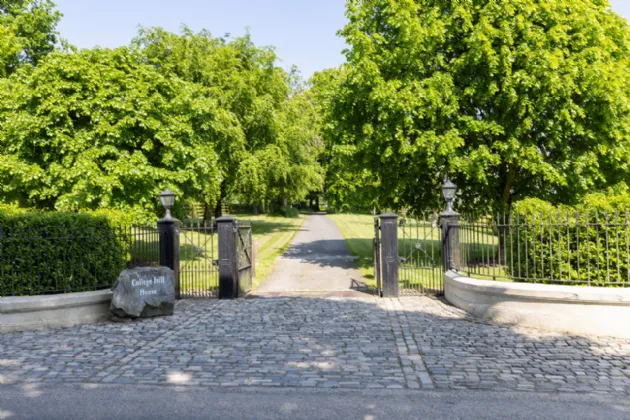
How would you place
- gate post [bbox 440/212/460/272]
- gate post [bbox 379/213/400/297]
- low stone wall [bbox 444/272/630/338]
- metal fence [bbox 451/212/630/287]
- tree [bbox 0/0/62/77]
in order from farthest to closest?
1. tree [bbox 0/0/62/77]
2. gate post [bbox 379/213/400/297]
3. gate post [bbox 440/212/460/272]
4. metal fence [bbox 451/212/630/287]
5. low stone wall [bbox 444/272/630/338]

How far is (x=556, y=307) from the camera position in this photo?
7.60 metres

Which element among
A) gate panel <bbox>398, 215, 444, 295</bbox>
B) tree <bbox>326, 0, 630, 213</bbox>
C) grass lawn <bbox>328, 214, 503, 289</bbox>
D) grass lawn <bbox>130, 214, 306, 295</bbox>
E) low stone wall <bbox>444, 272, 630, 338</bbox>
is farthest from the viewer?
tree <bbox>326, 0, 630, 213</bbox>

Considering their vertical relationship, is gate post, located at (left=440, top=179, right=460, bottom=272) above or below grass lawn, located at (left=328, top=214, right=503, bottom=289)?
above

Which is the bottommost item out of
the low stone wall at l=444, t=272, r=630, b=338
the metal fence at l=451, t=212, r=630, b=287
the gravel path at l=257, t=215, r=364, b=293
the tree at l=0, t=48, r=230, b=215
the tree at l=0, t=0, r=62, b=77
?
the gravel path at l=257, t=215, r=364, b=293

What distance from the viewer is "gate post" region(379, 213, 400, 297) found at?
35.4 feet

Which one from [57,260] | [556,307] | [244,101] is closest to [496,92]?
[556,307]

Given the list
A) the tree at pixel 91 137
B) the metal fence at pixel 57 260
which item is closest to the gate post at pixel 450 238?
the metal fence at pixel 57 260

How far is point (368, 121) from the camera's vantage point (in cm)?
1544

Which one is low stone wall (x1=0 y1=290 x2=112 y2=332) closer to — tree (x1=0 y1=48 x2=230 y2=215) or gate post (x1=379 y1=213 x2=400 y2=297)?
gate post (x1=379 y1=213 x2=400 y2=297)

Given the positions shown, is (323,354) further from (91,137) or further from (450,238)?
(91,137)

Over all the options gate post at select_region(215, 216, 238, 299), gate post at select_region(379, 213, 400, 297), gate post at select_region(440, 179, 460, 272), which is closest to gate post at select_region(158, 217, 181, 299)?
gate post at select_region(215, 216, 238, 299)

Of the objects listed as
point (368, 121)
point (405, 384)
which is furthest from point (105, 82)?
point (405, 384)

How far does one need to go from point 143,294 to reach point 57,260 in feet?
5.43

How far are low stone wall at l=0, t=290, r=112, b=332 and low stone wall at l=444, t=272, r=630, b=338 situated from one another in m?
7.20
